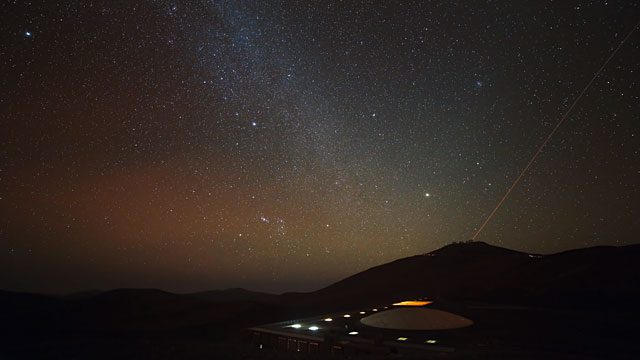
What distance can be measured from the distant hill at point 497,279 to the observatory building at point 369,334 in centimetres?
2922

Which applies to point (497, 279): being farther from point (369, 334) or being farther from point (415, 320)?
point (369, 334)

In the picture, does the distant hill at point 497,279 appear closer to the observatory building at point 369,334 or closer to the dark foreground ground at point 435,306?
the dark foreground ground at point 435,306

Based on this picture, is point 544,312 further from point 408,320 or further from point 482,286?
point 482,286

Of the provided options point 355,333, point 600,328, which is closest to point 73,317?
point 355,333

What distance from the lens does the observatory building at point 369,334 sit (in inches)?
728

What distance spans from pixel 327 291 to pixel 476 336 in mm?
58446

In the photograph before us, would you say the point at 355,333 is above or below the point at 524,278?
below

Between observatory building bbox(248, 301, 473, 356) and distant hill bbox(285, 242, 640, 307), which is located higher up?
distant hill bbox(285, 242, 640, 307)

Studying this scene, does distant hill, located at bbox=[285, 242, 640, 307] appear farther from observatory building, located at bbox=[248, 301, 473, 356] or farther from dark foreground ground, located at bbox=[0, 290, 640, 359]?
observatory building, located at bbox=[248, 301, 473, 356]

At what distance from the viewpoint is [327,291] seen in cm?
7900

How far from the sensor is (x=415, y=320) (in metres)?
24.8

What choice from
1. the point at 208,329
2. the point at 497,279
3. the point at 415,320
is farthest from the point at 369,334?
the point at 497,279

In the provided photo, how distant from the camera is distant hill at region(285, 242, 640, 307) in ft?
161

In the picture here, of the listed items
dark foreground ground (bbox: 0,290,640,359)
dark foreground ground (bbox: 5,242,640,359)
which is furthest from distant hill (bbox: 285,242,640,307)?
dark foreground ground (bbox: 0,290,640,359)
